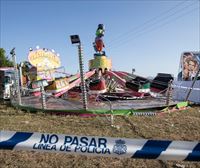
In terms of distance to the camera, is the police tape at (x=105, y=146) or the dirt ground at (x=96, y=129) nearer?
the police tape at (x=105, y=146)

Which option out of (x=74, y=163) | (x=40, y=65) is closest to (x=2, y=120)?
(x=74, y=163)

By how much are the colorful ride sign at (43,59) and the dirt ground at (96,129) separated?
1355cm

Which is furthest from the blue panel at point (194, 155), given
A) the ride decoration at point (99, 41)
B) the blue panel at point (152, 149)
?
the ride decoration at point (99, 41)

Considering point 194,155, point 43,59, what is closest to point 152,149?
point 194,155

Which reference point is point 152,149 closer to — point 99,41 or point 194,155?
point 194,155

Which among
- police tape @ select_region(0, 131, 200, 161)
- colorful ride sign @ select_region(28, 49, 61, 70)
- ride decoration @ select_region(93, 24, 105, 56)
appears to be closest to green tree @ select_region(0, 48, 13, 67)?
colorful ride sign @ select_region(28, 49, 61, 70)

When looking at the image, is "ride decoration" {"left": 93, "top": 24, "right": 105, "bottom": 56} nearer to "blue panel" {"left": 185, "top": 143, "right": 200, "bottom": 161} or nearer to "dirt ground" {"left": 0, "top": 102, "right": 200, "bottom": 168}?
"dirt ground" {"left": 0, "top": 102, "right": 200, "bottom": 168}

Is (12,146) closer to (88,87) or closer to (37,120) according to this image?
(37,120)

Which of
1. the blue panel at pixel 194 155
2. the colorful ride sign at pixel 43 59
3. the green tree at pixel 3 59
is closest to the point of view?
the blue panel at pixel 194 155

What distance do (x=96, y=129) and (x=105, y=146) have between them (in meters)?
4.14

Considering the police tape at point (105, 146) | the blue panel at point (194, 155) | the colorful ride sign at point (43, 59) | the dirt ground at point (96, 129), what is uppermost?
the colorful ride sign at point (43, 59)

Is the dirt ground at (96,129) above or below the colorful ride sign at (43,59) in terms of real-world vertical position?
below

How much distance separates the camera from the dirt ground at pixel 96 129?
16.0ft

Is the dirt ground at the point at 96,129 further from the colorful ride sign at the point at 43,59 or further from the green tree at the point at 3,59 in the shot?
the green tree at the point at 3,59
